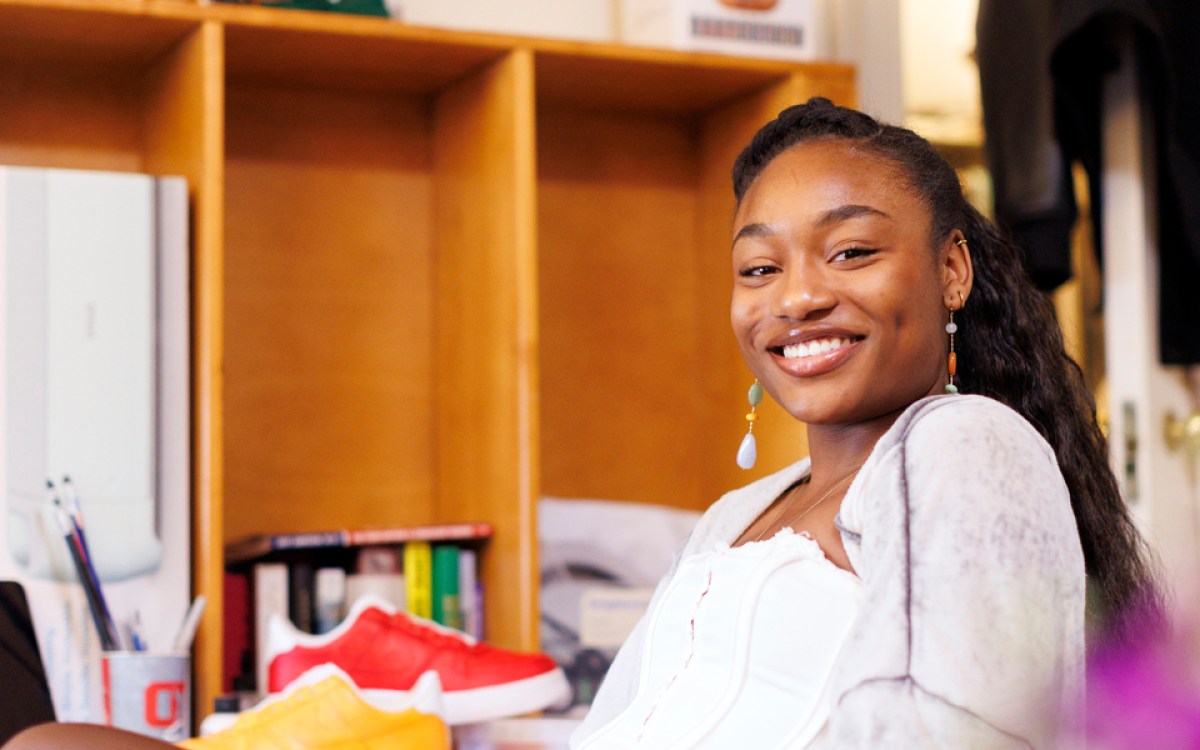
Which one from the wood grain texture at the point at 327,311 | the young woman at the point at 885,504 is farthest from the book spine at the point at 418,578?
the young woman at the point at 885,504

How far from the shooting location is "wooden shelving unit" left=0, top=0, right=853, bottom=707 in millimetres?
1830

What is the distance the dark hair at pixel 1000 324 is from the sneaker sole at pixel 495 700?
72 cm

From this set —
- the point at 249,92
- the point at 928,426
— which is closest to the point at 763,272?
the point at 928,426

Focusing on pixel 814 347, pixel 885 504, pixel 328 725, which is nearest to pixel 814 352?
pixel 814 347

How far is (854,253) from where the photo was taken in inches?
38.2

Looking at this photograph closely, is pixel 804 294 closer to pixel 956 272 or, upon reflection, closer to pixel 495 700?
pixel 956 272

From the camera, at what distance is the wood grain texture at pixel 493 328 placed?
1848 mm

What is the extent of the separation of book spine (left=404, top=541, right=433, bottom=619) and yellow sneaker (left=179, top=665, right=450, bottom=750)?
1.83 ft

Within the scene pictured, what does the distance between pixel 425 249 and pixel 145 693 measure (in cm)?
87

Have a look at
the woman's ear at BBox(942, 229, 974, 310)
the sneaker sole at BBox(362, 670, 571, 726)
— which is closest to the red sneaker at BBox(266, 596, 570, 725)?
the sneaker sole at BBox(362, 670, 571, 726)

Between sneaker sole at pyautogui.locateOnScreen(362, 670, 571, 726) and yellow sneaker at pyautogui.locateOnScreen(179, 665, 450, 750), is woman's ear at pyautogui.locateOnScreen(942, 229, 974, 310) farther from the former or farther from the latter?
sneaker sole at pyautogui.locateOnScreen(362, 670, 571, 726)

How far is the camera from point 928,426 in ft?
2.66

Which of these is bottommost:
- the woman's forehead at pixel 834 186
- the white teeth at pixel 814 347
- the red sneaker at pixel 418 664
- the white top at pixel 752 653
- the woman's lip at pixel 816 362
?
the red sneaker at pixel 418 664

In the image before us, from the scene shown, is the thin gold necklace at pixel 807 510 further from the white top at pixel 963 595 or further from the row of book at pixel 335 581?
the row of book at pixel 335 581
